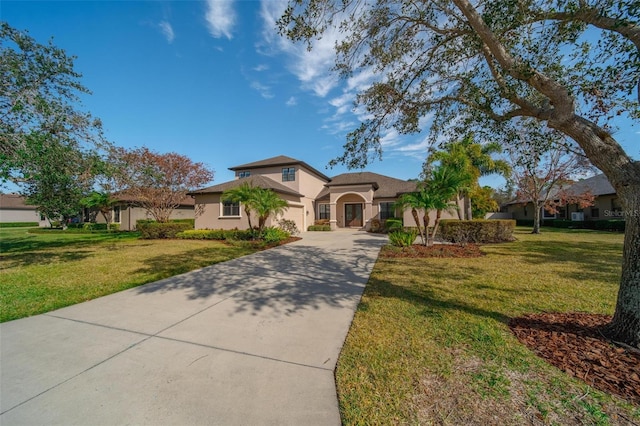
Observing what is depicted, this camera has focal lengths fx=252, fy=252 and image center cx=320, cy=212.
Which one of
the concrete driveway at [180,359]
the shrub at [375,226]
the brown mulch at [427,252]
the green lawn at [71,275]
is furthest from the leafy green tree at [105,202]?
the brown mulch at [427,252]

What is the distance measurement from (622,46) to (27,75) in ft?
51.1

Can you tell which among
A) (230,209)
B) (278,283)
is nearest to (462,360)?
(278,283)

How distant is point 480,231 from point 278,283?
13.2m

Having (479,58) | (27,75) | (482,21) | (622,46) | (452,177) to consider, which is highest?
(27,75)

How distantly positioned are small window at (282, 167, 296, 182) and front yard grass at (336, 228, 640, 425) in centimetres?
1888

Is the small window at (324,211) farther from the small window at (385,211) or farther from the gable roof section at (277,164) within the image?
the small window at (385,211)

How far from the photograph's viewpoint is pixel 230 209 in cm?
1931

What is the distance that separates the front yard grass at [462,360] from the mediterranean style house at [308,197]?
14311mm

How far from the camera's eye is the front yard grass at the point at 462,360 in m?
2.23

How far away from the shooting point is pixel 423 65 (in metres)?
5.91

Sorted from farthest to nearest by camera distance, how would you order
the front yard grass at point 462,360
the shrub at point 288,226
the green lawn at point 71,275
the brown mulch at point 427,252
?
the shrub at point 288,226 < the brown mulch at point 427,252 < the green lawn at point 71,275 < the front yard grass at point 462,360

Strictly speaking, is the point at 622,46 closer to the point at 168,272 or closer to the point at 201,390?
the point at 201,390

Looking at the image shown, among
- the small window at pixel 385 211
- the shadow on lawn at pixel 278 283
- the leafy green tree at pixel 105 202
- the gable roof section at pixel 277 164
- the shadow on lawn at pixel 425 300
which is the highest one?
the gable roof section at pixel 277 164

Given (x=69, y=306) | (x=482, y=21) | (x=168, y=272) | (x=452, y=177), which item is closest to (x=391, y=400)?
(x=482, y=21)
